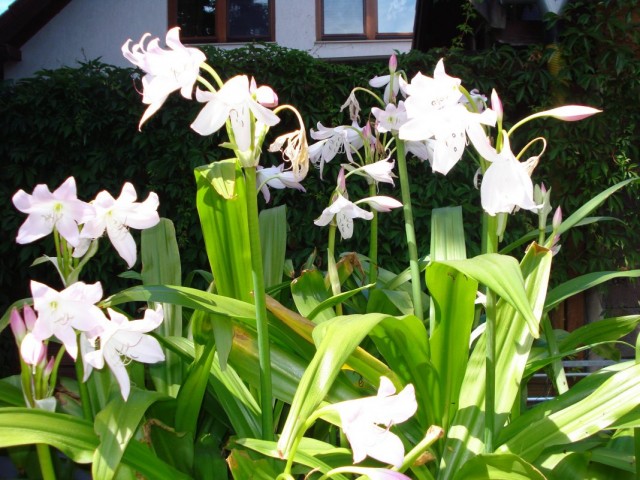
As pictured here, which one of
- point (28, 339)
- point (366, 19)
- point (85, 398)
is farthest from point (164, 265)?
point (366, 19)

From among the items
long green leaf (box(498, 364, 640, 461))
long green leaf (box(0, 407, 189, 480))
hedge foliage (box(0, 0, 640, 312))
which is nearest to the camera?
long green leaf (box(0, 407, 189, 480))

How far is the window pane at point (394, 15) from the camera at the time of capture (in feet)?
20.6

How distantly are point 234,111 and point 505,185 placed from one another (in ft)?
1.29

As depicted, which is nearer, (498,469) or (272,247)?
(498,469)

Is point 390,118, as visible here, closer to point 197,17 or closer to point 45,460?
point 45,460

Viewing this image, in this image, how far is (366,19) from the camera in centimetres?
632

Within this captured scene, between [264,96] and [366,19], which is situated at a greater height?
[366,19]

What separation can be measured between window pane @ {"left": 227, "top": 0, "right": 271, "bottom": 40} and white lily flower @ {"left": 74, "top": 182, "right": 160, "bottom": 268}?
5596 mm

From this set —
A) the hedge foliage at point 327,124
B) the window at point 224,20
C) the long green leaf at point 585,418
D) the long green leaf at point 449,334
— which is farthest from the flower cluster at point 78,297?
the window at point 224,20

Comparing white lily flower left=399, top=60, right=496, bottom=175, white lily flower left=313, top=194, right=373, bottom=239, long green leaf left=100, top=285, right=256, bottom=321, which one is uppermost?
white lily flower left=399, top=60, right=496, bottom=175

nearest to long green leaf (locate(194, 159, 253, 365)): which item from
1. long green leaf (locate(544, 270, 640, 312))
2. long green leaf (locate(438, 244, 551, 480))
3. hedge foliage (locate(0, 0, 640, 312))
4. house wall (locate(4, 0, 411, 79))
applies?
long green leaf (locate(438, 244, 551, 480))

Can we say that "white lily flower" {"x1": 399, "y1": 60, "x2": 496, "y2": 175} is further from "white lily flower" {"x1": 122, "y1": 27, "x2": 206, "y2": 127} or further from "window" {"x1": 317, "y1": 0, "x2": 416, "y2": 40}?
"window" {"x1": 317, "y1": 0, "x2": 416, "y2": 40}

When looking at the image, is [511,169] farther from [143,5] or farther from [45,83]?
[143,5]

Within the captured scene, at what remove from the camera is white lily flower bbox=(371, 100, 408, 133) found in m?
1.33
